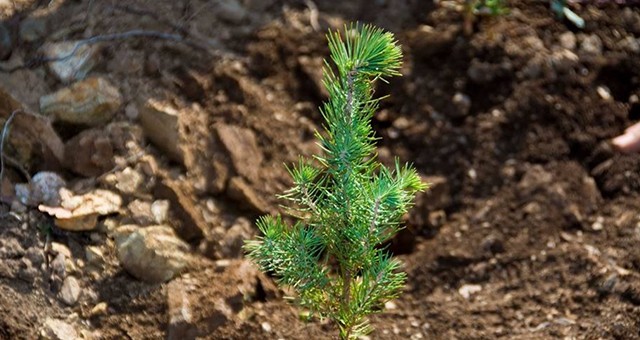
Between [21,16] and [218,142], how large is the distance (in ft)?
3.43

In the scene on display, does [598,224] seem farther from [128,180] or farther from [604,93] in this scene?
[128,180]

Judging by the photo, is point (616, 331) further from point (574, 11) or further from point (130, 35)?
point (130, 35)

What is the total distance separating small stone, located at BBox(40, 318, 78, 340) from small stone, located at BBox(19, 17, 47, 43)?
4.34ft

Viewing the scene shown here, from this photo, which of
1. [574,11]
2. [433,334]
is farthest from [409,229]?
[574,11]

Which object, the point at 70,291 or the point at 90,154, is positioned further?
the point at 90,154

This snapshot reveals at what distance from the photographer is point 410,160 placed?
4375mm

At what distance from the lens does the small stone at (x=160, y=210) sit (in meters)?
3.83

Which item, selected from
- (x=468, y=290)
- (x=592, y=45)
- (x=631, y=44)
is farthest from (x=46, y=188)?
(x=631, y=44)

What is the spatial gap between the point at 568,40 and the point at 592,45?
4.5 inches

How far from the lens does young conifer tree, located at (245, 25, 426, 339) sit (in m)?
2.77

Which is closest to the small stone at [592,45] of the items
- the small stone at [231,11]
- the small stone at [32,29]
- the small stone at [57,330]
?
the small stone at [231,11]

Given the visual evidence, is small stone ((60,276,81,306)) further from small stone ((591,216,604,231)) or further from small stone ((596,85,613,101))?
small stone ((596,85,613,101))

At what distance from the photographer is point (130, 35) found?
171 inches

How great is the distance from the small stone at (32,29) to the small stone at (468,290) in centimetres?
203
